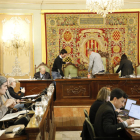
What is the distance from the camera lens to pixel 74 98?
230 inches

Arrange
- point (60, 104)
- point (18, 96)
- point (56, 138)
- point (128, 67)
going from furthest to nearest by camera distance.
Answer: point (128, 67) → point (60, 104) → point (18, 96) → point (56, 138)

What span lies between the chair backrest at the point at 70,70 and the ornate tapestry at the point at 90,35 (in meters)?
0.31

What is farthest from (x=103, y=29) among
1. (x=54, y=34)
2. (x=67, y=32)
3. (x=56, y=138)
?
(x=56, y=138)

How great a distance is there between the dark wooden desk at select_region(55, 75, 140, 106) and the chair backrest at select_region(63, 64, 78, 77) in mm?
2240

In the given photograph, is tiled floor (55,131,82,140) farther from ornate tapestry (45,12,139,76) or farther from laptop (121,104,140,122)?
ornate tapestry (45,12,139,76)

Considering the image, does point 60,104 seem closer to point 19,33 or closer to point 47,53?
point 47,53

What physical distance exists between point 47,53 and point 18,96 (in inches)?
152

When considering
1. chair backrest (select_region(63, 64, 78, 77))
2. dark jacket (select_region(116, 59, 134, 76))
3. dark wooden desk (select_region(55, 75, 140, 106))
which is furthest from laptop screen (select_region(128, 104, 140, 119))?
chair backrest (select_region(63, 64, 78, 77))

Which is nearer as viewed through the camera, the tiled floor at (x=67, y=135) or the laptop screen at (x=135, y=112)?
the laptop screen at (x=135, y=112)

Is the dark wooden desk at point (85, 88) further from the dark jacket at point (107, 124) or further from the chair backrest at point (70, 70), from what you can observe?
the dark jacket at point (107, 124)

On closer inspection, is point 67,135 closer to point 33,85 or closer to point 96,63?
point 33,85

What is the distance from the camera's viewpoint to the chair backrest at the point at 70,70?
8.09m

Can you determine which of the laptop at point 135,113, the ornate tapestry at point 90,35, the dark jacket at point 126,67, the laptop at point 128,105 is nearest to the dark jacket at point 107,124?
the laptop at point 135,113

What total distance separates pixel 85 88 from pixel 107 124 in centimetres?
364
